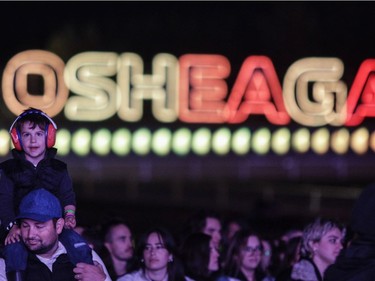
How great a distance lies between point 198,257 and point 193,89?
1653 centimetres

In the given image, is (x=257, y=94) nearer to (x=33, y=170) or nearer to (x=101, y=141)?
(x=101, y=141)

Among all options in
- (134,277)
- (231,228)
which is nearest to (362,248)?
(134,277)

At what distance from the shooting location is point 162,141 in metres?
27.7

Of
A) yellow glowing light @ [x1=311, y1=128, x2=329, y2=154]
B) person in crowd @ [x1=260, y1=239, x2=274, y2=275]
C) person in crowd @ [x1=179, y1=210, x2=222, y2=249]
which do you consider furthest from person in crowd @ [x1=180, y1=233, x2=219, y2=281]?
yellow glowing light @ [x1=311, y1=128, x2=329, y2=154]

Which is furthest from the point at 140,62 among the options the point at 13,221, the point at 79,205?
the point at 13,221

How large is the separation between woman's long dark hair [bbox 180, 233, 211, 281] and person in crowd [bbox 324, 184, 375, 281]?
128 inches

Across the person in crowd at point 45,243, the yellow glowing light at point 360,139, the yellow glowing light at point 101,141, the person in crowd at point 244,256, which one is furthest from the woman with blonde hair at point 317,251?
the yellow glowing light at point 360,139

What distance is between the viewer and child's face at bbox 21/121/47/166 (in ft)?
24.4

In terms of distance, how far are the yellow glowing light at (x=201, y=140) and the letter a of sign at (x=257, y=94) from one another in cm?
74

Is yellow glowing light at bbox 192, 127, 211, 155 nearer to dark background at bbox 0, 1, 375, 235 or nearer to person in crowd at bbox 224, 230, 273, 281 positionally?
dark background at bbox 0, 1, 375, 235

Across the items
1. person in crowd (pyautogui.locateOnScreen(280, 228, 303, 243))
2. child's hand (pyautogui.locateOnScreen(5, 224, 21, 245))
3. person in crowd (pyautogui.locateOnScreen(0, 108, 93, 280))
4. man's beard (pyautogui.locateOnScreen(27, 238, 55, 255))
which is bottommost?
man's beard (pyautogui.locateOnScreen(27, 238, 55, 255))

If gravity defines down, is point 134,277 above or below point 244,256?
below

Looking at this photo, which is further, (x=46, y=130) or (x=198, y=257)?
(x=198, y=257)

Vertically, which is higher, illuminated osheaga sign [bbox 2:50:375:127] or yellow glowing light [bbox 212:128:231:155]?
illuminated osheaga sign [bbox 2:50:375:127]
